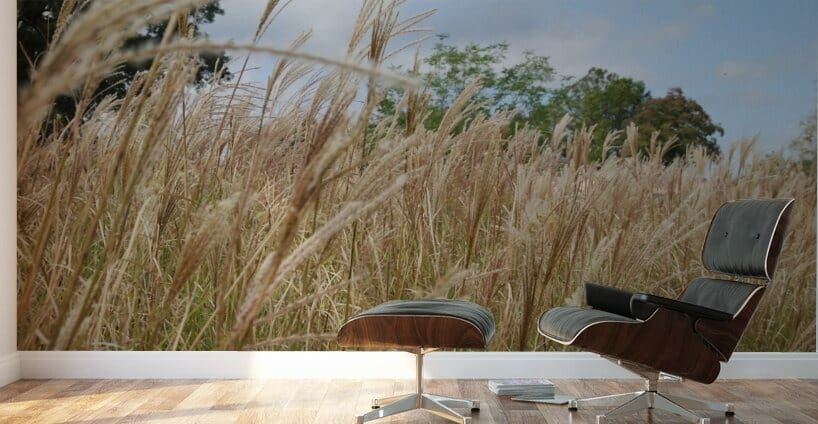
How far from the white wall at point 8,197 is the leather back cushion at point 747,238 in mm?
3103

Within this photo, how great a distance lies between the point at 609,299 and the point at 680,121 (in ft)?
4.15

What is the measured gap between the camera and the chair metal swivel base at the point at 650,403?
3.00m

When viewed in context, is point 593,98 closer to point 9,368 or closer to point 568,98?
point 568,98

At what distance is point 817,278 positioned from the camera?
4.21 metres

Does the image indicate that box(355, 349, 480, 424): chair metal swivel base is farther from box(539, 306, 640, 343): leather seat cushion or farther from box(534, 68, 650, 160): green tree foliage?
box(534, 68, 650, 160): green tree foliage

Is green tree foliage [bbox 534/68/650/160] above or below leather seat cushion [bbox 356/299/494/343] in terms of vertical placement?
above

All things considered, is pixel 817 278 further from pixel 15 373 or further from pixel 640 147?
pixel 15 373

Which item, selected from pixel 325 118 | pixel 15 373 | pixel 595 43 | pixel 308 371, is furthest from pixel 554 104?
pixel 15 373

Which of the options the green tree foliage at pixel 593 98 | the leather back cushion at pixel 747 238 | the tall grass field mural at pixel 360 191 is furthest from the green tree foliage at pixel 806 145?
the leather back cushion at pixel 747 238

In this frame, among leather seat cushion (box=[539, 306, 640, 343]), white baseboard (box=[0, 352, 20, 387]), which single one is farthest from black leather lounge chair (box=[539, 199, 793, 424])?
white baseboard (box=[0, 352, 20, 387])

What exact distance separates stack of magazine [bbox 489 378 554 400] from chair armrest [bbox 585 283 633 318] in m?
0.40

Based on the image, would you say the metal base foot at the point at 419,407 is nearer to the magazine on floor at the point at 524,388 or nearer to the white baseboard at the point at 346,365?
the magazine on floor at the point at 524,388

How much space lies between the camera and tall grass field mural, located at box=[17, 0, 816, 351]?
3959 millimetres

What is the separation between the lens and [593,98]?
422 cm
